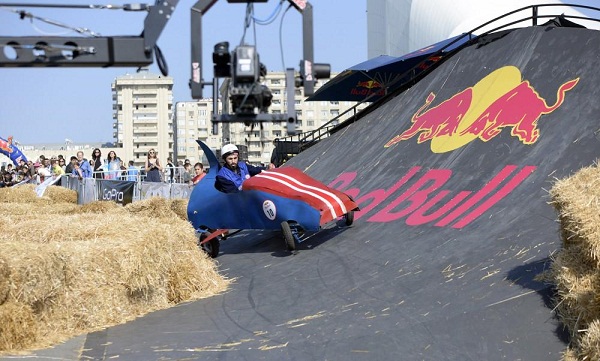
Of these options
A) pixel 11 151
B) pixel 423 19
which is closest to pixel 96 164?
pixel 11 151

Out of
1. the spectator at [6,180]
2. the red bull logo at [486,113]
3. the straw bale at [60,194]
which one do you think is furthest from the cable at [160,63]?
the spectator at [6,180]

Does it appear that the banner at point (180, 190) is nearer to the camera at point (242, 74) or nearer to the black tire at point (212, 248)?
the black tire at point (212, 248)

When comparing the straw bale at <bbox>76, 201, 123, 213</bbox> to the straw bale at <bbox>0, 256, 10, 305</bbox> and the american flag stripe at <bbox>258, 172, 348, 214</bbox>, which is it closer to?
the american flag stripe at <bbox>258, 172, 348, 214</bbox>

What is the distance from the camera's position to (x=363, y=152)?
17984 mm

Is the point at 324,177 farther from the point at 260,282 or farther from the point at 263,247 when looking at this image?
the point at 260,282

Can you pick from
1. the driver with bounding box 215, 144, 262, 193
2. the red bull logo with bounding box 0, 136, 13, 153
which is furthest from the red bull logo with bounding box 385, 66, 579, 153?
the red bull logo with bounding box 0, 136, 13, 153

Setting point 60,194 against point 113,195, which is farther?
point 60,194

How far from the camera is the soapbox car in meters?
12.7

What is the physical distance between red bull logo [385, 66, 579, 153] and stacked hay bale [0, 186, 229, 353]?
6.02 m

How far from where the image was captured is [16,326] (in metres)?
7.85

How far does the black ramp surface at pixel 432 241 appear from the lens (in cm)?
796

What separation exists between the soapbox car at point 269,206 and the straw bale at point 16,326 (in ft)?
17.1

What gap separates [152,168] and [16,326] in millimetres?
14172

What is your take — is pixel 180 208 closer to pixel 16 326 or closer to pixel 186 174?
pixel 186 174
